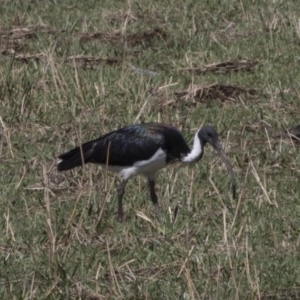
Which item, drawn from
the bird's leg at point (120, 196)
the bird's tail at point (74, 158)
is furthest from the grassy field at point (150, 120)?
the bird's tail at point (74, 158)

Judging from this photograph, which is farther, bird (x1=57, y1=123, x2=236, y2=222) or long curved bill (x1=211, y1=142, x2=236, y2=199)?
bird (x1=57, y1=123, x2=236, y2=222)

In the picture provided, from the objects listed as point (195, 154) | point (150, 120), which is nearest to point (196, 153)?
point (195, 154)

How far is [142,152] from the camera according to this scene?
8.84 metres

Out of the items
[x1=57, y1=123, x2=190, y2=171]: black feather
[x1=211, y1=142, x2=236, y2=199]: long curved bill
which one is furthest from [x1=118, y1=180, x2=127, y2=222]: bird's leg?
[x1=211, y1=142, x2=236, y2=199]: long curved bill

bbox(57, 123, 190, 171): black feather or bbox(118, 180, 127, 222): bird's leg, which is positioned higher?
bbox(57, 123, 190, 171): black feather

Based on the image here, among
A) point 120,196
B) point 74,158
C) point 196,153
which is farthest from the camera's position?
point 196,153

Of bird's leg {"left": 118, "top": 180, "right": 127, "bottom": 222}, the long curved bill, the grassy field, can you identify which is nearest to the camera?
the grassy field

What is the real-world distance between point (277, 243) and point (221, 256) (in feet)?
1.48

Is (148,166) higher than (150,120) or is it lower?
higher

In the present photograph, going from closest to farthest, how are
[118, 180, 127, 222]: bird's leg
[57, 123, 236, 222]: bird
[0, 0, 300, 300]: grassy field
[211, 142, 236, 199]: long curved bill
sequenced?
[0, 0, 300, 300]: grassy field → [118, 180, 127, 222]: bird's leg → [211, 142, 236, 199]: long curved bill → [57, 123, 236, 222]: bird

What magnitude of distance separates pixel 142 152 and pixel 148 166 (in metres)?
0.10

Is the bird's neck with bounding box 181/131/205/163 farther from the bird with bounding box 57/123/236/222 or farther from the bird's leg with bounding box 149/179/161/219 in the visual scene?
the bird's leg with bounding box 149/179/161/219

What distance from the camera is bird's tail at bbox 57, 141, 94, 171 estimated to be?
28.7ft

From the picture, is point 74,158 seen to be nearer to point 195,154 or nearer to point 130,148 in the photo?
point 130,148
